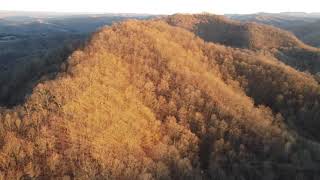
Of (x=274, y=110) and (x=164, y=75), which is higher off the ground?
(x=164, y=75)

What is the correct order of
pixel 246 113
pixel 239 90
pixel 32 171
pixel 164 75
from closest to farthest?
pixel 32 171, pixel 246 113, pixel 164 75, pixel 239 90

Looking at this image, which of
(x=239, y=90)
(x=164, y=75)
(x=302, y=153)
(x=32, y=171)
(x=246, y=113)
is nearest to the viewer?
(x=32, y=171)

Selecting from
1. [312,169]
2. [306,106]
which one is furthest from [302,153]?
[306,106]

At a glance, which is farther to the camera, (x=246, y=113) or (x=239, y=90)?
(x=239, y=90)

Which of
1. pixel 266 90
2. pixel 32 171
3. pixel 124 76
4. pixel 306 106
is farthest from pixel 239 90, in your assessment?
pixel 32 171

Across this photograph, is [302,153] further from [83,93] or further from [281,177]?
[83,93]

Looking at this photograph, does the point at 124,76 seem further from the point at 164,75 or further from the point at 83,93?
the point at 83,93
